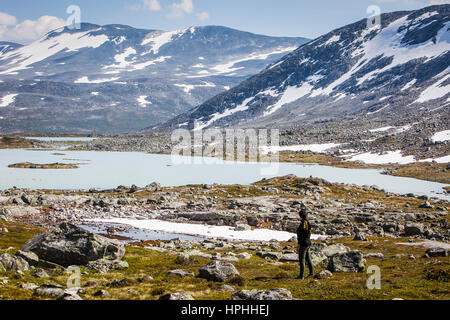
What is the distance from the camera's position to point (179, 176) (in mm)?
123125

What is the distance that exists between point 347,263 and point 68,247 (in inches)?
719

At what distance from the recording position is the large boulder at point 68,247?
2733 centimetres

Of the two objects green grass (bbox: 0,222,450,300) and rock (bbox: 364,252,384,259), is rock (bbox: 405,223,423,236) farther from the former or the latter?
rock (bbox: 364,252,384,259)

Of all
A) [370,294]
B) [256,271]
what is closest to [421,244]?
[256,271]

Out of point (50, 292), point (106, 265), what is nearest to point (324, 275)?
point (106, 265)

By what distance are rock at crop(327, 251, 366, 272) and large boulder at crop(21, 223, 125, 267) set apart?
15.0m

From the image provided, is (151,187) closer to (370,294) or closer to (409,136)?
(370,294)

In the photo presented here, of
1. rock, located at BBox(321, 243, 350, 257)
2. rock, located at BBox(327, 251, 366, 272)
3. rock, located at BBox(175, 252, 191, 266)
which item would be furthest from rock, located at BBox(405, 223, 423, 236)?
rock, located at BBox(175, 252, 191, 266)

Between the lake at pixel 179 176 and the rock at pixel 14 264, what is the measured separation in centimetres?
7468

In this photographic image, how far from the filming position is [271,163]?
162 metres

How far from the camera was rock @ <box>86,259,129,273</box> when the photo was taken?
26703mm

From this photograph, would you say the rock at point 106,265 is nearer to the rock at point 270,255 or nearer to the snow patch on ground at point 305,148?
the rock at point 270,255

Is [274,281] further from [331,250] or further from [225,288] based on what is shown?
[331,250]
